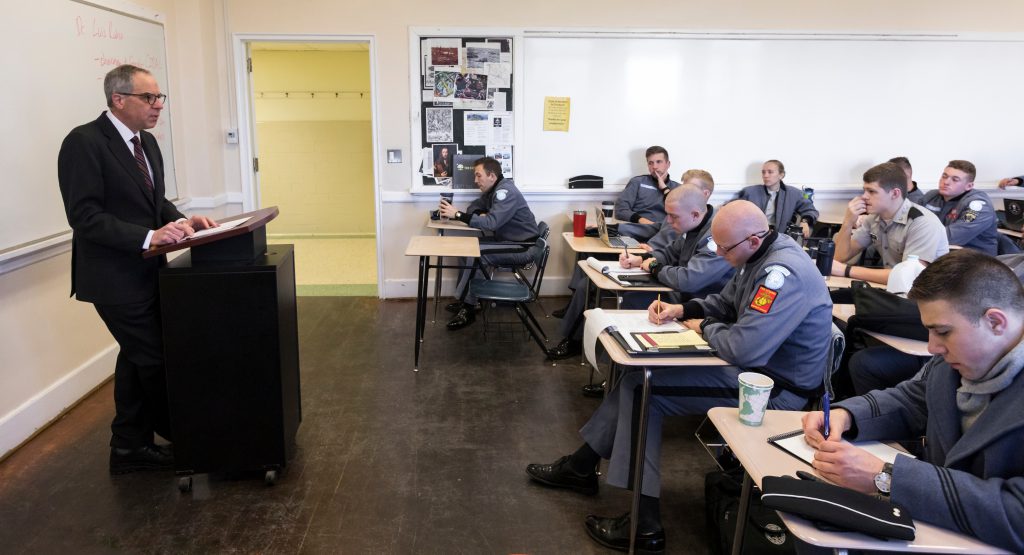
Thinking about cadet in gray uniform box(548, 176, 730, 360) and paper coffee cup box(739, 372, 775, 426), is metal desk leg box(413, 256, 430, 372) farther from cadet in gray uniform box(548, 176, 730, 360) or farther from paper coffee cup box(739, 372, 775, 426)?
paper coffee cup box(739, 372, 775, 426)

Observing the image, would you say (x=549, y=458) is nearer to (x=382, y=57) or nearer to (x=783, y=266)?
(x=783, y=266)

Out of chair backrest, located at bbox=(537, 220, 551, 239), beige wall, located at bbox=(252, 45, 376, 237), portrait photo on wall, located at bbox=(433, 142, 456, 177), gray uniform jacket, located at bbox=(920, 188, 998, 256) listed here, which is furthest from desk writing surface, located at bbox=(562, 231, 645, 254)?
beige wall, located at bbox=(252, 45, 376, 237)

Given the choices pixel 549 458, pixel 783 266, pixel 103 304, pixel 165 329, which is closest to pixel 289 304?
pixel 165 329

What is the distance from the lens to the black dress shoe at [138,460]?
9.06 ft

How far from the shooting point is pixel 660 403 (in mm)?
2312

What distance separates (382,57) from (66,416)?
3.43m

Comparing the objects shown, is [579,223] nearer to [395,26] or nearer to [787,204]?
[787,204]

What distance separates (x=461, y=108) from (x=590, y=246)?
6.18 feet

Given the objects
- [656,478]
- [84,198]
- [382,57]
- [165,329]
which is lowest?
[656,478]

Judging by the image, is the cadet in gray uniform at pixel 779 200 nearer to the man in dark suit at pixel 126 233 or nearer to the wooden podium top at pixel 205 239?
the wooden podium top at pixel 205 239

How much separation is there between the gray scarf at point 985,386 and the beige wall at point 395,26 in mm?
4374

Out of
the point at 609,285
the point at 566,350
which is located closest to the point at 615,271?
the point at 609,285

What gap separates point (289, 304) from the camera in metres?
2.80

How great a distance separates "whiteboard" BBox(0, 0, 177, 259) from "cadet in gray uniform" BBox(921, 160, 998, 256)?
541 cm
